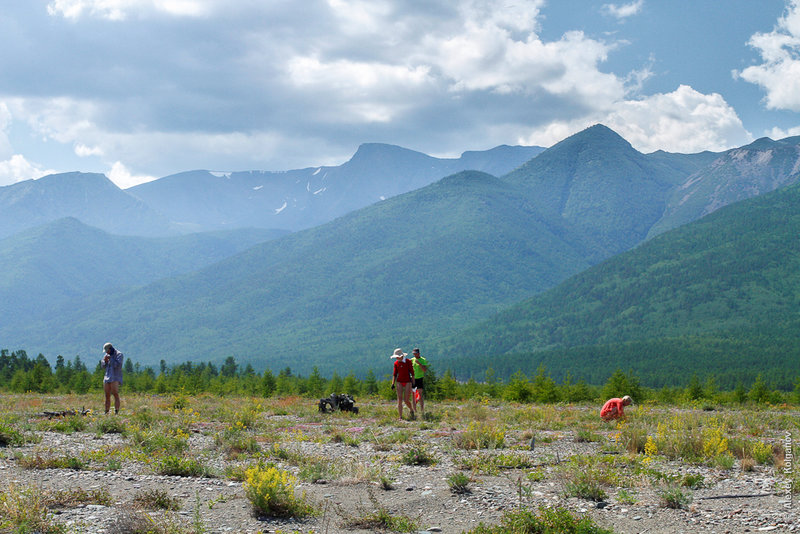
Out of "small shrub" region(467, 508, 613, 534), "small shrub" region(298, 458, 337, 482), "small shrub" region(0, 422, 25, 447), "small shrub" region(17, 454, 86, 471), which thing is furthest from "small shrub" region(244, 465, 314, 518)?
"small shrub" region(0, 422, 25, 447)

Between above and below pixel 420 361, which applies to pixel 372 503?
below

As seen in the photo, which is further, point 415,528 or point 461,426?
point 461,426

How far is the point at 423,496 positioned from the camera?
36.9 ft

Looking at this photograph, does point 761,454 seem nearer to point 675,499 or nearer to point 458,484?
point 675,499

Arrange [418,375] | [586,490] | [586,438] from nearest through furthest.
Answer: [586,490], [586,438], [418,375]

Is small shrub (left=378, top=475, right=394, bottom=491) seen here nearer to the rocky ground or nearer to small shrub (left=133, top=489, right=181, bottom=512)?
the rocky ground

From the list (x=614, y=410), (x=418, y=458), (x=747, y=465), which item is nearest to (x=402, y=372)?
(x=614, y=410)

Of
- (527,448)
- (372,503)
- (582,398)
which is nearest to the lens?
(372,503)

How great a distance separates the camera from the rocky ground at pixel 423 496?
9516 millimetres

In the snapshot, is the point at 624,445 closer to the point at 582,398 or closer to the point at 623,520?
the point at 623,520

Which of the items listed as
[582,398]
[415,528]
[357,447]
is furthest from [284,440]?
[582,398]

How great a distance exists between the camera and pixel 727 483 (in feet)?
38.7

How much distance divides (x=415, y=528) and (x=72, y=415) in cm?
1799

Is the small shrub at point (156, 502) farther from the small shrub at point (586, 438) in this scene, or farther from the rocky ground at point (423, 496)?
the small shrub at point (586, 438)
